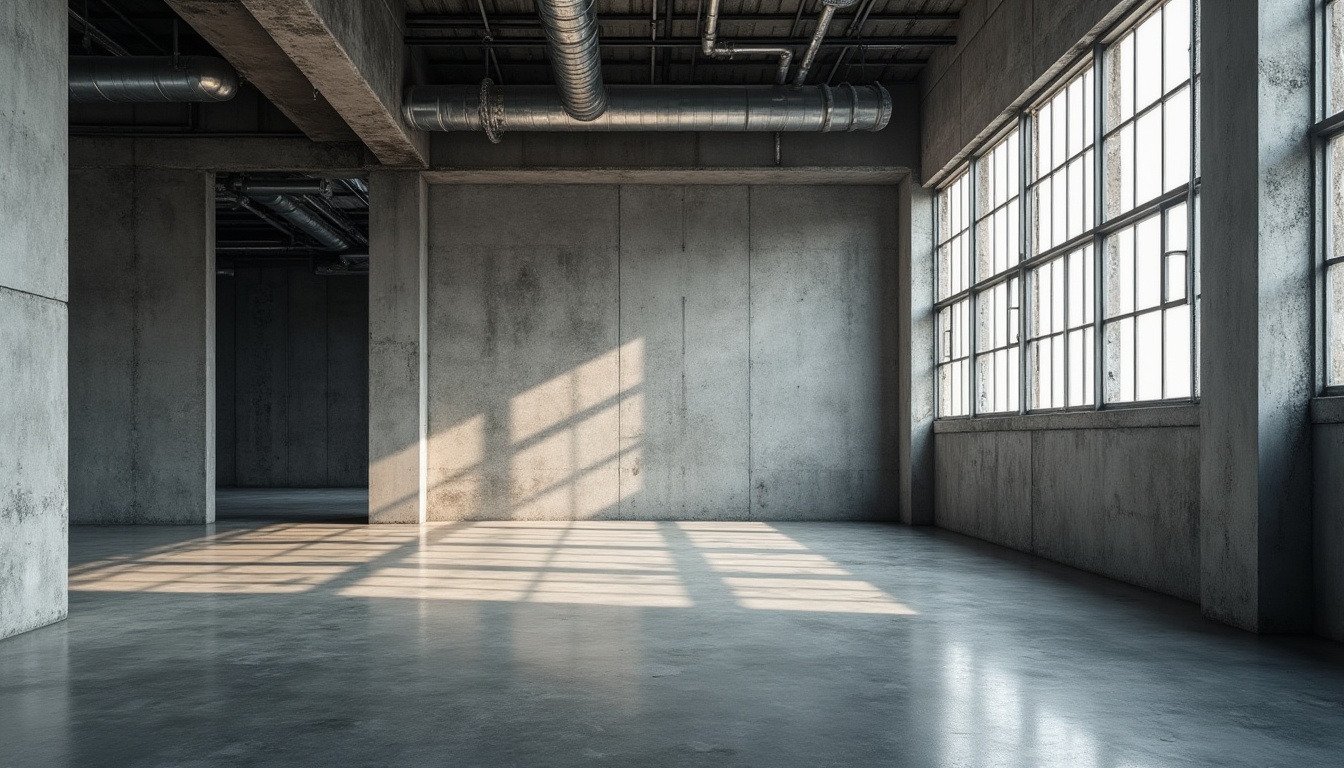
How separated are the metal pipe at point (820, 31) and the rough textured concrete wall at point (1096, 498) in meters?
5.68

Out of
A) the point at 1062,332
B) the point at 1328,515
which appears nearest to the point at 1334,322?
the point at 1328,515

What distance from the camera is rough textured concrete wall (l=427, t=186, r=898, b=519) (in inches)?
753

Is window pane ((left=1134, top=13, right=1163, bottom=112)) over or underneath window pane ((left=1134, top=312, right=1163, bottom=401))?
→ over

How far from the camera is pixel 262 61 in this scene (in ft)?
45.8

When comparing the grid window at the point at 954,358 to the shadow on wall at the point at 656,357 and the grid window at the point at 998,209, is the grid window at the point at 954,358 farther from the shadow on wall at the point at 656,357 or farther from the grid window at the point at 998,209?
the shadow on wall at the point at 656,357

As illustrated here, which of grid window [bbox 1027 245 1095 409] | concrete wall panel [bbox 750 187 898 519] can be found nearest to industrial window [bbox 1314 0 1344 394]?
grid window [bbox 1027 245 1095 409]

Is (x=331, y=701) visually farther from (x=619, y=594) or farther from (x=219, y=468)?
(x=219, y=468)

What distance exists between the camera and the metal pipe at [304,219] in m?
22.0

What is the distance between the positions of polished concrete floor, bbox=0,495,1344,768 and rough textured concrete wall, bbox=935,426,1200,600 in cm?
46

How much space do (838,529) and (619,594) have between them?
7.89 metres

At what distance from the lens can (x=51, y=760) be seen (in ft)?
16.5

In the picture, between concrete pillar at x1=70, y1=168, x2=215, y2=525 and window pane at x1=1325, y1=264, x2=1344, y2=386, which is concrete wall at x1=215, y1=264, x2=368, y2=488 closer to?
concrete pillar at x1=70, y1=168, x2=215, y2=525

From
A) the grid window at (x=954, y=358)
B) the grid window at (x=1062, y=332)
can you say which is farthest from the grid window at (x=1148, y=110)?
the grid window at (x=954, y=358)

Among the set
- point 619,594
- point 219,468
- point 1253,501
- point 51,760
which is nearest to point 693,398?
point 619,594
